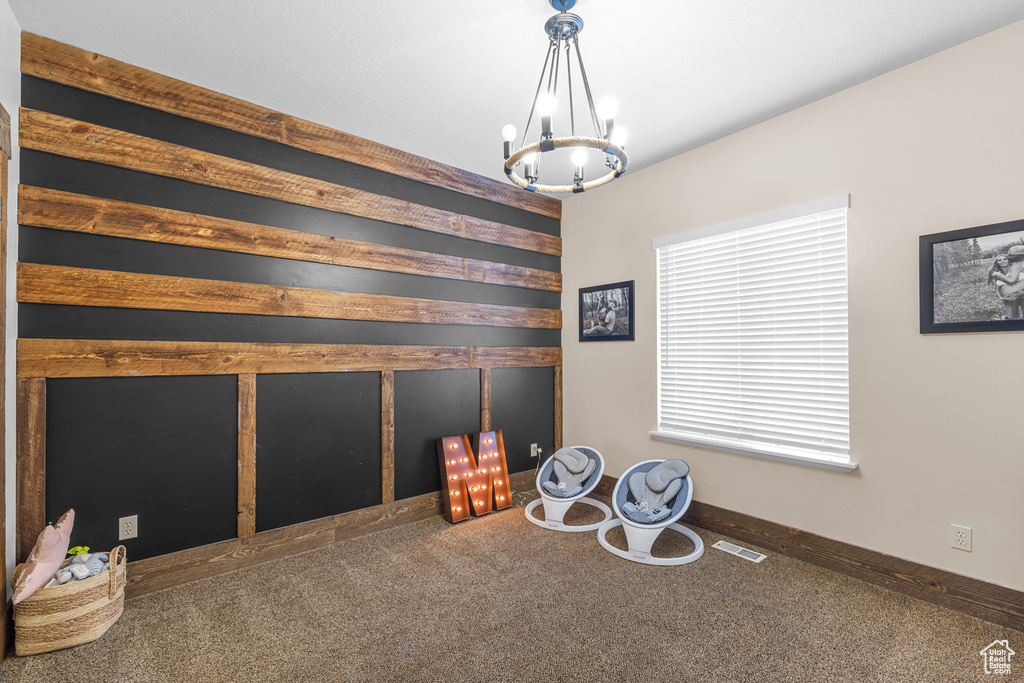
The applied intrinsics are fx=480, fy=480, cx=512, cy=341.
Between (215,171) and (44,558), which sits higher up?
(215,171)

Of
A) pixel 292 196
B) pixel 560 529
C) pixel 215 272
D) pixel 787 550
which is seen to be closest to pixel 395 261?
pixel 292 196

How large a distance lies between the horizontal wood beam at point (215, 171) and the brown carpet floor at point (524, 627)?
222 cm

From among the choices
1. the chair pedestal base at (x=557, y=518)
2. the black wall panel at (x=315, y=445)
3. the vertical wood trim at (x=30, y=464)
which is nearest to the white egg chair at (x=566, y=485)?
the chair pedestal base at (x=557, y=518)

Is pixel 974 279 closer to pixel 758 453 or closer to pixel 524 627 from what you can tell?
pixel 758 453

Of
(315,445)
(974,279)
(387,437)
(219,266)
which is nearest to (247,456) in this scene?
(315,445)

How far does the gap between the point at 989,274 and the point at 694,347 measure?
161 centimetres

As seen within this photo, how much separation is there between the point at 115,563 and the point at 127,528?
0.90 feet

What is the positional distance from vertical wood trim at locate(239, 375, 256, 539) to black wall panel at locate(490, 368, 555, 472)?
1.82 meters

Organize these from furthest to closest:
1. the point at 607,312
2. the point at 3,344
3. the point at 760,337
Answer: the point at 607,312, the point at 760,337, the point at 3,344

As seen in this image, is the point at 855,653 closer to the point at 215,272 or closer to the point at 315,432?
the point at 315,432

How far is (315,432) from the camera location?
10.0ft

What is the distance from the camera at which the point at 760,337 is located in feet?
10.3

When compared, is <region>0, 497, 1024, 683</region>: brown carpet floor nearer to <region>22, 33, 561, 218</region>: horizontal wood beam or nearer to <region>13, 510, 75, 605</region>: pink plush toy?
<region>13, 510, 75, 605</region>: pink plush toy

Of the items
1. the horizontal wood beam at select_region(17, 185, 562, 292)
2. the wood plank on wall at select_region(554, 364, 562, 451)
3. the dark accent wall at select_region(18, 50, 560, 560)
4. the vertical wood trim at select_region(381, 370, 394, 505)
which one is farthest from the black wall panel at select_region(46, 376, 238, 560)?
the wood plank on wall at select_region(554, 364, 562, 451)
